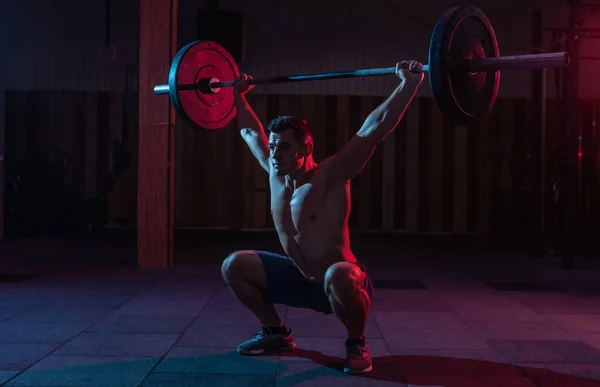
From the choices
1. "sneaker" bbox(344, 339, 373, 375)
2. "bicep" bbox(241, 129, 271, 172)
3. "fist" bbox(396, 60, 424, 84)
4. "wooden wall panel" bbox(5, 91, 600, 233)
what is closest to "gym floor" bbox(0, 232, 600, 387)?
"sneaker" bbox(344, 339, 373, 375)

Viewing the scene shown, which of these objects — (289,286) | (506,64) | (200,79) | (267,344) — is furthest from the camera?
(200,79)

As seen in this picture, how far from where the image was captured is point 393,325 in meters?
3.94

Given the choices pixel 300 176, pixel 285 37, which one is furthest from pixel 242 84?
pixel 285 37

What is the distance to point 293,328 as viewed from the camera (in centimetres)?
381

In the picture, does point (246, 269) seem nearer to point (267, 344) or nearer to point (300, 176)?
point (267, 344)

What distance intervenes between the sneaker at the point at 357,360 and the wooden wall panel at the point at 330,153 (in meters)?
8.56

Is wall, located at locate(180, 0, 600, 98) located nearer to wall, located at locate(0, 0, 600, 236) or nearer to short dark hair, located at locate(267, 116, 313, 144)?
wall, located at locate(0, 0, 600, 236)

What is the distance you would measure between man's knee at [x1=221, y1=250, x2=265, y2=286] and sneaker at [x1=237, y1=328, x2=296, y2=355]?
1.01 feet

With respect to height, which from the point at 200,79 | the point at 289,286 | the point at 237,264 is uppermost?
the point at 200,79

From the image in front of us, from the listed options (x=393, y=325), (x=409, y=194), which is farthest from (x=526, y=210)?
(x=393, y=325)

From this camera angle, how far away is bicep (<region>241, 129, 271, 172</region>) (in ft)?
10.5

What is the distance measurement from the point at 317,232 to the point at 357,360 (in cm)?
63

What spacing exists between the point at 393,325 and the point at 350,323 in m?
1.15

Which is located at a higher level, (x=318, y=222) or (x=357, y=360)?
(x=318, y=222)
